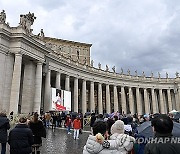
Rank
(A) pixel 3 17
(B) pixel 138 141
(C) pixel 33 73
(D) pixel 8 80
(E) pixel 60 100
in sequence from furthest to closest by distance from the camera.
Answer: (E) pixel 60 100, (C) pixel 33 73, (A) pixel 3 17, (D) pixel 8 80, (B) pixel 138 141

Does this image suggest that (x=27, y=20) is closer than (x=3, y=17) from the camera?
No

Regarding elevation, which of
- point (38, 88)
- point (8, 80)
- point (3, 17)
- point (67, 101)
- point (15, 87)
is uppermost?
point (3, 17)

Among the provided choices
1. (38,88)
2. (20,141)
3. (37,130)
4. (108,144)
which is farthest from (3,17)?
(108,144)

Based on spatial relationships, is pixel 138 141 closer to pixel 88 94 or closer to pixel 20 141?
pixel 20 141

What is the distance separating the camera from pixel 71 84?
2203 inches

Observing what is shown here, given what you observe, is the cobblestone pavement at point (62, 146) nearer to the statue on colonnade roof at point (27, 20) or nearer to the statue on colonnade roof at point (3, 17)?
the statue on colonnade roof at point (3, 17)

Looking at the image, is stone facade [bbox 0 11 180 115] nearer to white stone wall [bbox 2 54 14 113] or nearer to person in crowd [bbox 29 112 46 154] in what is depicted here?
white stone wall [bbox 2 54 14 113]

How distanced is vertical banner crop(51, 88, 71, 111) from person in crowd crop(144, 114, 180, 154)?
33.0 m

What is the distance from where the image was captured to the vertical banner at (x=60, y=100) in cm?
3631

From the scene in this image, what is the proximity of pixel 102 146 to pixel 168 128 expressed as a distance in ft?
5.07

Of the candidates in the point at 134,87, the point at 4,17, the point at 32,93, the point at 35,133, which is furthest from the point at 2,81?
the point at 134,87

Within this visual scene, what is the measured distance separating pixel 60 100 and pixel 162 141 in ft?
116

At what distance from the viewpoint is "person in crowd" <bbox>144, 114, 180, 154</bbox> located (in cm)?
346

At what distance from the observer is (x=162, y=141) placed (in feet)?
11.8
